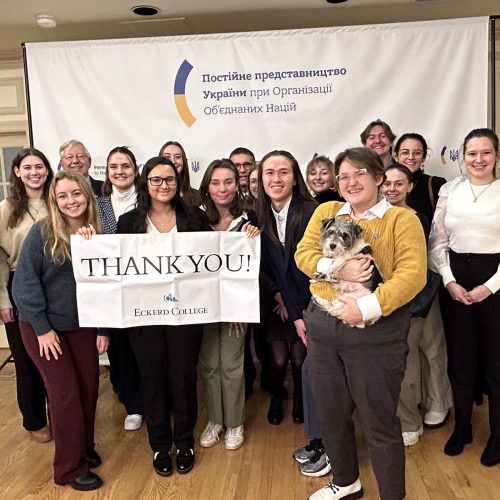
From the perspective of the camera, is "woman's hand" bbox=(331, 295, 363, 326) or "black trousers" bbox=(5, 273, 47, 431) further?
"black trousers" bbox=(5, 273, 47, 431)

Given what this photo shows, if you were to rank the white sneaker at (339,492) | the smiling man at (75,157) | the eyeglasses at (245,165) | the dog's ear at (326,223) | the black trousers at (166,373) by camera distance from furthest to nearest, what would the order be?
the eyeglasses at (245,165) < the smiling man at (75,157) < the black trousers at (166,373) < the white sneaker at (339,492) < the dog's ear at (326,223)

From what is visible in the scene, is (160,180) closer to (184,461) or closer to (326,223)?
(326,223)

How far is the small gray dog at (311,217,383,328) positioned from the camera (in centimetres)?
174

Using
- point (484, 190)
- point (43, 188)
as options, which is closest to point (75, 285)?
point (43, 188)

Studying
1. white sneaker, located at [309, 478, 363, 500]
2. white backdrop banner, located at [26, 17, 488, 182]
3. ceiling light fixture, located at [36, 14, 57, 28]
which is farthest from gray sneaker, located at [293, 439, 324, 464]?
ceiling light fixture, located at [36, 14, 57, 28]

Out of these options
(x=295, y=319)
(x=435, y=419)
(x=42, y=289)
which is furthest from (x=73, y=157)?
(x=435, y=419)

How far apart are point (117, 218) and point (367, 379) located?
1875 millimetres

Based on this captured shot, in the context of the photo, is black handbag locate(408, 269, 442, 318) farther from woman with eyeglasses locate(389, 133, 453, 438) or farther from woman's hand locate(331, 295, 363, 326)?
woman's hand locate(331, 295, 363, 326)

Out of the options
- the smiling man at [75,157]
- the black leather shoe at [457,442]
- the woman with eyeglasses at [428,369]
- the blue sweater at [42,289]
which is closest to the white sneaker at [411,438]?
the woman with eyeglasses at [428,369]

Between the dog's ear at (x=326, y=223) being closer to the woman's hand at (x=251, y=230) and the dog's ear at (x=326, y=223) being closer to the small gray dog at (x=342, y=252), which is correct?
the small gray dog at (x=342, y=252)

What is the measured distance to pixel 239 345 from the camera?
2.65 metres

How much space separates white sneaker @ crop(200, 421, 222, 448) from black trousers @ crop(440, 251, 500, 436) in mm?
1322

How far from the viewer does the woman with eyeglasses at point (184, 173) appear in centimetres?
274

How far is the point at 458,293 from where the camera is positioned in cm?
234
